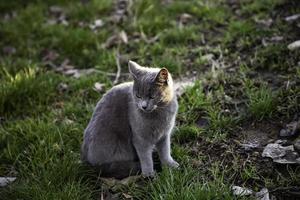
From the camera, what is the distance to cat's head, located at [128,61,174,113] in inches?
147

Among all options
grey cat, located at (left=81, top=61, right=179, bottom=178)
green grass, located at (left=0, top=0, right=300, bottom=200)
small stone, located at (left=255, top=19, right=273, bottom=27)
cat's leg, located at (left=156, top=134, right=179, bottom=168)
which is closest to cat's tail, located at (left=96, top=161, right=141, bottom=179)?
grey cat, located at (left=81, top=61, right=179, bottom=178)

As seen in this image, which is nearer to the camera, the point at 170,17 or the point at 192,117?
the point at 192,117

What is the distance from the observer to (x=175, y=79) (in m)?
→ 5.55

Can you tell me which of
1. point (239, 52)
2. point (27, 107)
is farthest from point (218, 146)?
point (27, 107)

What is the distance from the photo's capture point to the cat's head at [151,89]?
374 cm

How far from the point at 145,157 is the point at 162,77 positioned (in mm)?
795

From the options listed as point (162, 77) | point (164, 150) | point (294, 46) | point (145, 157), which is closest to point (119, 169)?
point (145, 157)

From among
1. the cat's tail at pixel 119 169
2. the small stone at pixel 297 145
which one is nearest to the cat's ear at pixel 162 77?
the cat's tail at pixel 119 169

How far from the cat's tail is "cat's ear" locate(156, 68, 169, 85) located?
89 cm

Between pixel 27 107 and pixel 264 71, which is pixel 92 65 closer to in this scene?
pixel 27 107

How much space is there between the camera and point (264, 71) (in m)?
5.21

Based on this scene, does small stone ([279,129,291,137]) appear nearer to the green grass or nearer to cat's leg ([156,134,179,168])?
the green grass

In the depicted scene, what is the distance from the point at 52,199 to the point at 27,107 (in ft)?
6.66

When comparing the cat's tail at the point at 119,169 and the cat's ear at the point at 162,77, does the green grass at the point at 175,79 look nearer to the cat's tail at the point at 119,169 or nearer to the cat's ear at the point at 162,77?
the cat's tail at the point at 119,169
